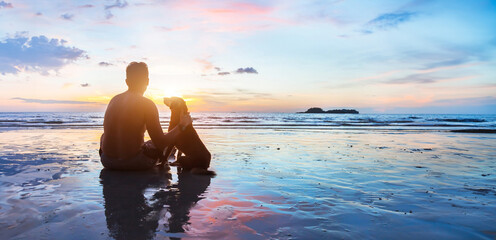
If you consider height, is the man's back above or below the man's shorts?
above

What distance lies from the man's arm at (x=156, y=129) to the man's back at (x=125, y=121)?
2.4 inches

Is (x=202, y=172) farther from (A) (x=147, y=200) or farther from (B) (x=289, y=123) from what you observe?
(B) (x=289, y=123)

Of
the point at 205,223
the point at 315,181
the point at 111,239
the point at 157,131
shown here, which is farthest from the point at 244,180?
the point at 111,239

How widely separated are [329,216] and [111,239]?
219 centimetres

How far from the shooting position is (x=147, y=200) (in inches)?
146

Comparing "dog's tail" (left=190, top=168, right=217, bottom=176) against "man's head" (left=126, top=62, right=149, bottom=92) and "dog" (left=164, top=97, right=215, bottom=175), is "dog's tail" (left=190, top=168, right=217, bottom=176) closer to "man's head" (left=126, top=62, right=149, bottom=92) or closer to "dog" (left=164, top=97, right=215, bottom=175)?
"dog" (left=164, top=97, right=215, bottom=175)

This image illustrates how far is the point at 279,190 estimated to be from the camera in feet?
14.2

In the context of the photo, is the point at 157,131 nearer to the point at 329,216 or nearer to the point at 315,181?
the point at 315,181

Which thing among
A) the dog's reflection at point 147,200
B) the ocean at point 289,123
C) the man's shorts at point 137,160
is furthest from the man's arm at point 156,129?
the ocean at point 289,123

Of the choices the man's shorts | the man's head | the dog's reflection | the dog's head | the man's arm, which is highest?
the man's head

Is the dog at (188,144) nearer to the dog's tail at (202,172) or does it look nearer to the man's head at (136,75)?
the dog's tail at (202,172)

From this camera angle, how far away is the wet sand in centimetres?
276

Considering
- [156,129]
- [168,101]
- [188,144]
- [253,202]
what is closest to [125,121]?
[156,129]

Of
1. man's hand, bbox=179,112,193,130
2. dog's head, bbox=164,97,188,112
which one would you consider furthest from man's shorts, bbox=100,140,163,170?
dog's head, bbox=164,97,188,112
